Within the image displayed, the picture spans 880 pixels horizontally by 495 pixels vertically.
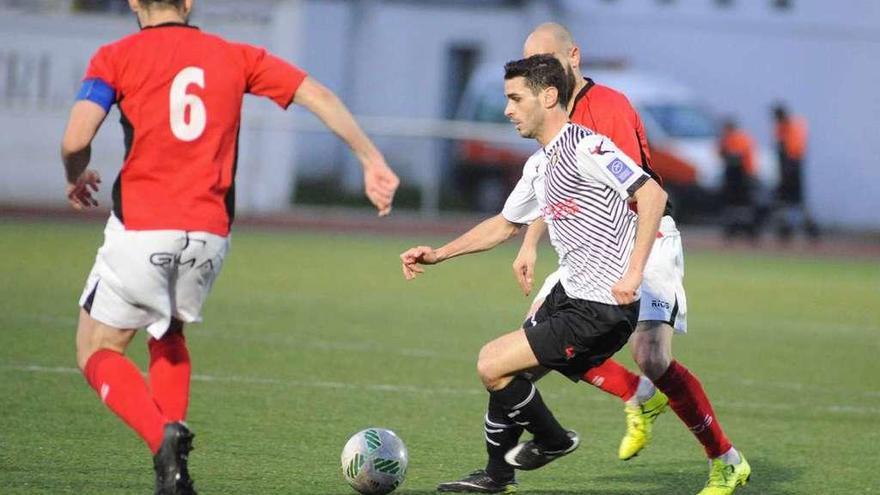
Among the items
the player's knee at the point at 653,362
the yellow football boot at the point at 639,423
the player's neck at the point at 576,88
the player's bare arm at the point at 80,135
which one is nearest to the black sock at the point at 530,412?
the player's knee at the point at 653,362

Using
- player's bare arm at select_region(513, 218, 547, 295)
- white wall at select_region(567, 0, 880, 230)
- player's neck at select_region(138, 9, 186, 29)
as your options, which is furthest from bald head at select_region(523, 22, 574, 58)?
white wall at select_region(567, 0, 880, 230)

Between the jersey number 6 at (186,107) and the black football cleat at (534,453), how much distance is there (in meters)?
1.96

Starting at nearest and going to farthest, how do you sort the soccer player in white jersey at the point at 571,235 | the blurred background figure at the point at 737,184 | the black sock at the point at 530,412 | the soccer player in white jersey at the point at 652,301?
the soccer player in white jersey at the point at 571,235
the black sock at the point at 530,412
the soccer player in white jersey at the point at 652,301
the blurred background figure at the point at 737,184

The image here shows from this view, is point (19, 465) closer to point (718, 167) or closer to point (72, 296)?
point (72, 296)

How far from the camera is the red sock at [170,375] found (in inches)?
241

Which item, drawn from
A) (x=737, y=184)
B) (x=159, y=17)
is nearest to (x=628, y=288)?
(x=159, y=17)

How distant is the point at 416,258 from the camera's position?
681 centimetres

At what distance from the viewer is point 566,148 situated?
6.48 metres

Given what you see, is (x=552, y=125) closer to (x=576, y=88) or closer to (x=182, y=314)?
(x=576, y=88)

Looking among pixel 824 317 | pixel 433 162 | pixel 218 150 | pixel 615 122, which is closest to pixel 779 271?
pixel 824 317

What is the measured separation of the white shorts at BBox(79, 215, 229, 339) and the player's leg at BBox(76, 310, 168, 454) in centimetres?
9

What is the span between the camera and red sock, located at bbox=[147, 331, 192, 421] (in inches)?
241

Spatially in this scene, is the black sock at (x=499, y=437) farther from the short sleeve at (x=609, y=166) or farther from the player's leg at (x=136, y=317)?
the player's leg at (x=136, y=317)

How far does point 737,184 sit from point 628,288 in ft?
67.1
